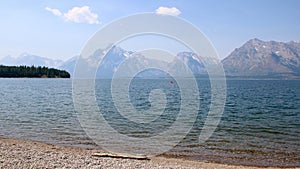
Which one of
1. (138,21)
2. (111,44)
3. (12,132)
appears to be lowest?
(12,132)

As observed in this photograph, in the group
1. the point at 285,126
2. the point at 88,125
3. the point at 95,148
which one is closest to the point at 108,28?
the point at 95,148

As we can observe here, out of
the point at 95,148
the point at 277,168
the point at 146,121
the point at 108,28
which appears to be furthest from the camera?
the point at 146,121

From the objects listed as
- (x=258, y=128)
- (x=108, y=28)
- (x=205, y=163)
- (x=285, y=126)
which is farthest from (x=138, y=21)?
(x=285, y=126)

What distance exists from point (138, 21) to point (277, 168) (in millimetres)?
12059

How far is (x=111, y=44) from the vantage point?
17.3m

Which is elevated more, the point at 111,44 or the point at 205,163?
the point at 111,44

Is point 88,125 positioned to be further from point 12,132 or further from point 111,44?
point 111,44

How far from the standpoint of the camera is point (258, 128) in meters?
32.7

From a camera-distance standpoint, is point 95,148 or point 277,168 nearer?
point 277,168

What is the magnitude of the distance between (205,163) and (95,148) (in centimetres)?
827

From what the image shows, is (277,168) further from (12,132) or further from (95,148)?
(12,132)

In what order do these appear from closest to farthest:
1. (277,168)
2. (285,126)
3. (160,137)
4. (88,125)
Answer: (277,168) < (160,137) < (88,125) < (285,126)

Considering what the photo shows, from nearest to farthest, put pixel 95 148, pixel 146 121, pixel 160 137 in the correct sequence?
pixel 95 148
pixel 160 137
pixel 146 121

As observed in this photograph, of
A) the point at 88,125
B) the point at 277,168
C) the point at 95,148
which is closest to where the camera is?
the point at 277,168
